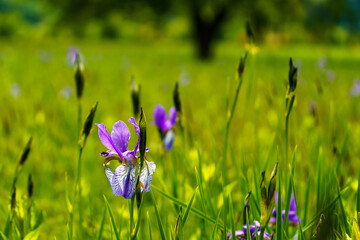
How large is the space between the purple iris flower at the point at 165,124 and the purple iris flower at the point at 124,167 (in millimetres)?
507

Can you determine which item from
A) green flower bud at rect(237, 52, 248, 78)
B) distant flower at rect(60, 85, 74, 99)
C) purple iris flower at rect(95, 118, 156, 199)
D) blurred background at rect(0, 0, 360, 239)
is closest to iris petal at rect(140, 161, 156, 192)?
purple iris flower at rect(95, 118, 156, 199)

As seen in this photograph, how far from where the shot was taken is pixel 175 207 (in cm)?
104

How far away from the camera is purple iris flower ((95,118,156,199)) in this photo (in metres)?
0.63

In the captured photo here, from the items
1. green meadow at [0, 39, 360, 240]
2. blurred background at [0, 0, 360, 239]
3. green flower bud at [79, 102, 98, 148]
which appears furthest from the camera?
blurred background at [0, 0, 360, 239]

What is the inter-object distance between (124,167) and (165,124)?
56 cm

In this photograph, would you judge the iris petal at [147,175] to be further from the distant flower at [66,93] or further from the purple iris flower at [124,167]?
the distant flower at [66,93]

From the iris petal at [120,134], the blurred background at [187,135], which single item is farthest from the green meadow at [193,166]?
the iris petal at [120,134]

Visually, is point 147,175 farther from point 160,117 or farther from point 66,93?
point 66,93

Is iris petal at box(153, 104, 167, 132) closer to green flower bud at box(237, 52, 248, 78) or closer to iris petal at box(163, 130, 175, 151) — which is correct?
iris petal at box(163, 130, 175, 151)

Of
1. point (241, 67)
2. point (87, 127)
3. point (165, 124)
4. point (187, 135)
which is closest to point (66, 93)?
point (187, 135)

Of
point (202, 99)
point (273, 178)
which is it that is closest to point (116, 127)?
point (273, 178)

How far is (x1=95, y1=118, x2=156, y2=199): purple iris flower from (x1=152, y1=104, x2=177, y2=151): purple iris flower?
51 cm

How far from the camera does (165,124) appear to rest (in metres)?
1.21

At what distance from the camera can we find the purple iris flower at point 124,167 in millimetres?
631
